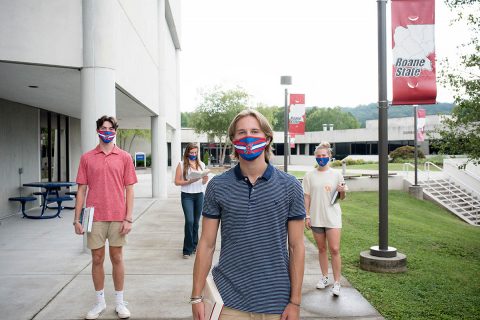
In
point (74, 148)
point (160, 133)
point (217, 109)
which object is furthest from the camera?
point (217, 109)

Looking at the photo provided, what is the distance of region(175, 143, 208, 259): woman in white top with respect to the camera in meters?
7.34

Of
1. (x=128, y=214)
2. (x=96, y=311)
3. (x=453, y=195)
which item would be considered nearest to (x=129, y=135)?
(x=453, y=195)

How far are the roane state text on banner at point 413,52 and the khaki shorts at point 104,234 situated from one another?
16.2 ft

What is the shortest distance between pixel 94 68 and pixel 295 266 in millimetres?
6505

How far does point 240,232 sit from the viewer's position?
2.39 m

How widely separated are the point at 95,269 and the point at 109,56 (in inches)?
183

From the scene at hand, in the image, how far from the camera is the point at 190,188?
739 cm

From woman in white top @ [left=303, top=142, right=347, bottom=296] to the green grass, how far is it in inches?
27.8

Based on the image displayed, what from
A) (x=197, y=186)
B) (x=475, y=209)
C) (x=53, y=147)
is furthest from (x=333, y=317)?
(x=475, y=209)

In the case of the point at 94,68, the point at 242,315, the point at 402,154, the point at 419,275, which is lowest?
the point at 419,275

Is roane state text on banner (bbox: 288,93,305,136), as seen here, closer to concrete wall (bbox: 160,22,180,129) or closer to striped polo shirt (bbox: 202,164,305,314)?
concrete wall (bbox: 160,22,180,129)

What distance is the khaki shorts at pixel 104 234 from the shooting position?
4.55 meters

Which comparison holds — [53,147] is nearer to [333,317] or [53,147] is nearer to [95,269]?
[95,269]

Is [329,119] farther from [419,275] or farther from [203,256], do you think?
[203,256]
